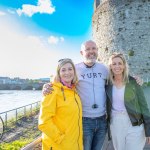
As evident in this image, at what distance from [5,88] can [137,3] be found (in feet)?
225

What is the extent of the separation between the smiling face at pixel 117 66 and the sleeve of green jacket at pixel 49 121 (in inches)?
37.1

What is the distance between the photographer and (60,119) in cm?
334

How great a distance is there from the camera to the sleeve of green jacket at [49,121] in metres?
3.22

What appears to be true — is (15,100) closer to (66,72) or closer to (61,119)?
(66,72)

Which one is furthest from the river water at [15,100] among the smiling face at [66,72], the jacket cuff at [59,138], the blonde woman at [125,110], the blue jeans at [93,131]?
the jacket cuff at [59,138]

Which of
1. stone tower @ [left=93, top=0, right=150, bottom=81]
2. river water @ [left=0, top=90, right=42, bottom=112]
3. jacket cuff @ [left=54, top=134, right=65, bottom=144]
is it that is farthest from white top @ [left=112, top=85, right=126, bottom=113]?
river water @ [left=0, top=90, right=42, bottom=112]

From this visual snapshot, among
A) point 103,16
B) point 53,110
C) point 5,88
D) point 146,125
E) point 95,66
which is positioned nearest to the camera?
point 53,110

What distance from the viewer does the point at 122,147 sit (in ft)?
12.5

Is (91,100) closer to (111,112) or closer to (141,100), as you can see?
(111,112)

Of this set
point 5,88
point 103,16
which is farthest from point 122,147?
point 5,88

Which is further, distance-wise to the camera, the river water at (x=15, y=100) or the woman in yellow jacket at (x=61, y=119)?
the river water at (x=15, y=100)

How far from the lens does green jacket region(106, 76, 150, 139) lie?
3.67 meters

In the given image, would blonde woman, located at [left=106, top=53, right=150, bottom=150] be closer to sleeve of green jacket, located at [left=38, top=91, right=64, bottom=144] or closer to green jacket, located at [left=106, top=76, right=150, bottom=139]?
green jacket, located at [left=106, top=76, right=150, bottom=139]

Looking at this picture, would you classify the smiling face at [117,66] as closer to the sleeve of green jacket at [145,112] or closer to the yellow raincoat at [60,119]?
the sleeve of green jacket at [145,112]
